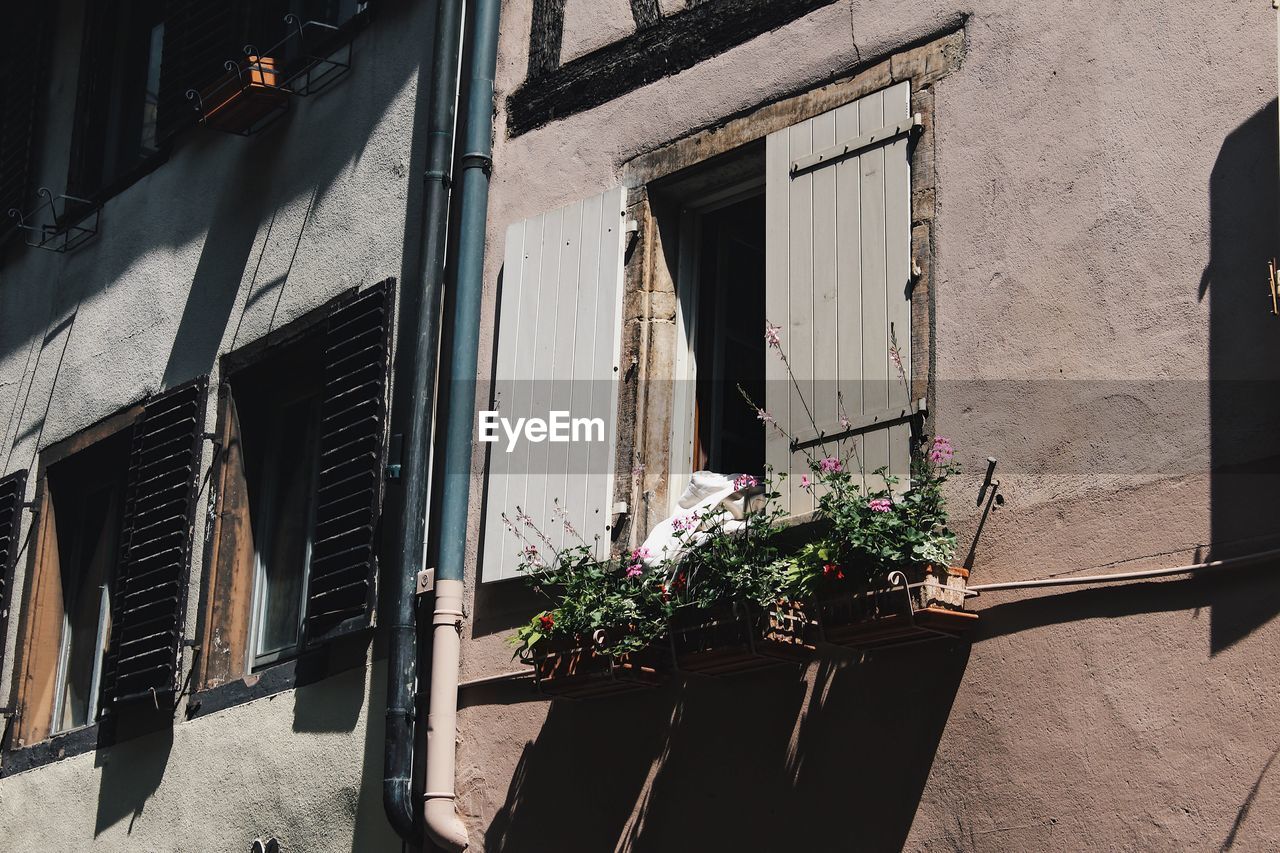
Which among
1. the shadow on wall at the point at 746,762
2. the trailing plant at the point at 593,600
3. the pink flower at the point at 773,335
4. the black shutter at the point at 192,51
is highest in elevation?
the black shutter at the point at 192,51

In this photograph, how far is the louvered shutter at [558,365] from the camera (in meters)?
5.88

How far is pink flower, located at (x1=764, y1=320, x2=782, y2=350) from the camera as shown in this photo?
5.36m

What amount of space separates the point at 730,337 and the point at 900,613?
5.81 feet

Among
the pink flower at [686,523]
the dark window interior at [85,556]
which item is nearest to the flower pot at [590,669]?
the pink flower at [686,523]

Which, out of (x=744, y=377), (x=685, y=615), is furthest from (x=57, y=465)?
(x=685, y=615)

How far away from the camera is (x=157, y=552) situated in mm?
7480

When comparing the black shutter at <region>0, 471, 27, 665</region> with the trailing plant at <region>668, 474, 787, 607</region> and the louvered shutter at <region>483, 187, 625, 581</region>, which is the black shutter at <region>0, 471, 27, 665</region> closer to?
the louvered shutter at <region>483, 187, 625, 581</region>

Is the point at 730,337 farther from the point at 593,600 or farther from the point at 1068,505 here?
the point at 1068,505

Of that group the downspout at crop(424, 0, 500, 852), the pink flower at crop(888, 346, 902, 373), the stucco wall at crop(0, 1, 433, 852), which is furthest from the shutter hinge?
the pink flower at crop(888, 346, 902, 373)

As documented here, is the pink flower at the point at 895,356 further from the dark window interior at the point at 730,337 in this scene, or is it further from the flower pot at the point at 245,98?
the flower pot at the point at 245,98

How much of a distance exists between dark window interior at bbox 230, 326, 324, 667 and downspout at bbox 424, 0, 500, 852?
1.06 m

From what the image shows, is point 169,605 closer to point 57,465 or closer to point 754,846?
point 57,465

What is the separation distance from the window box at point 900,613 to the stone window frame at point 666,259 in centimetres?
68

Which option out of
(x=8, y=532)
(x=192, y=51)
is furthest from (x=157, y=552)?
(x=192, y=51)
